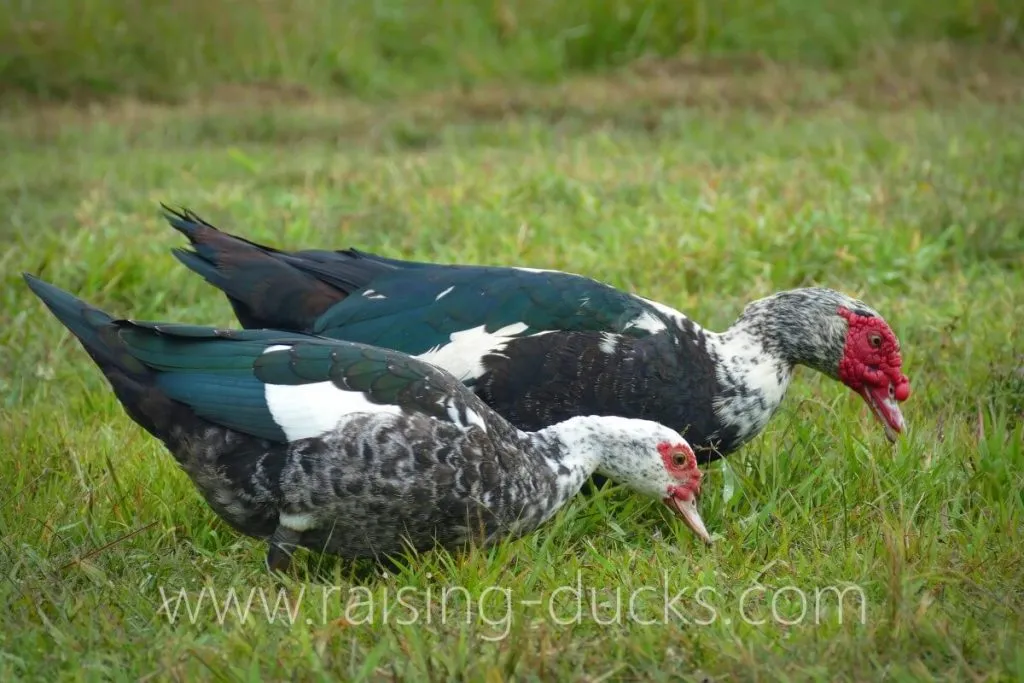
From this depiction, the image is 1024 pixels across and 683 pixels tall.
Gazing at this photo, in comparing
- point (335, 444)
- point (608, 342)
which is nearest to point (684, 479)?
point (608, 342)

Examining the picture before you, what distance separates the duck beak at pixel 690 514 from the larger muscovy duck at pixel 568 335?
1.04 feet

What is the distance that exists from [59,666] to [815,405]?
2525 millimetres

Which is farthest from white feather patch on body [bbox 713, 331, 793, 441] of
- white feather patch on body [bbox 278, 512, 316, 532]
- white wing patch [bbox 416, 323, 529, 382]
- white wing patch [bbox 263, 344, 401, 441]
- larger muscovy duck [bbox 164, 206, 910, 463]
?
white feather patch on body [bbox 278, 512, 316, 532]

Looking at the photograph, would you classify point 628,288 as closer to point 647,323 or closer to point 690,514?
point 647,323

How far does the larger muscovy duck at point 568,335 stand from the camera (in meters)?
3.99

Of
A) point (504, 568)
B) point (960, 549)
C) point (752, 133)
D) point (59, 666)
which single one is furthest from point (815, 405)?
point (752, 133)

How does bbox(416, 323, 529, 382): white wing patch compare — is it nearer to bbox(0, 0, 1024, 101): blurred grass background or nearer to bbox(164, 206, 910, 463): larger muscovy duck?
bbox(164, 206, 910, 463): larger muscovy duck

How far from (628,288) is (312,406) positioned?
2.41 meters

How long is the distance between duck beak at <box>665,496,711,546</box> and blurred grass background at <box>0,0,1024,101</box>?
591 centimetres

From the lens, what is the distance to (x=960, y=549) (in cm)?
346

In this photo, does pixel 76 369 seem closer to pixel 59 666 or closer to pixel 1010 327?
pixel 59 666

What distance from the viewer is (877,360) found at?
4.17 metres

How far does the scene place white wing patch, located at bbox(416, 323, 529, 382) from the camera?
13.1 feet

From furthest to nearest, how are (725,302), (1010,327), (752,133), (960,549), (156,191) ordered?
(752,133)
(156,191)
(725,302)
(1010,327)
(960,549)
